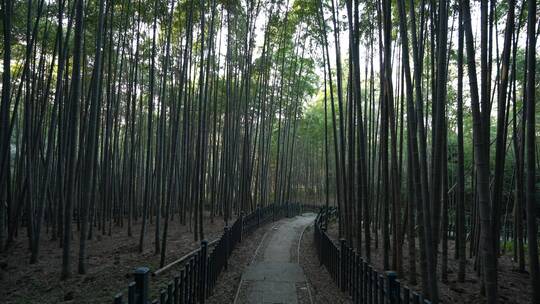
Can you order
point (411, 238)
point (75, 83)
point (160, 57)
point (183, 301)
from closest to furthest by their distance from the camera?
1. point (183, 301)
2. point (411, 238)
3. point (75, 83)
4. point (160, 57)

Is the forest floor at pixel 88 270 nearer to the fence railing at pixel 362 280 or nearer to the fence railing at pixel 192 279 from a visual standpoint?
the fence railing at pixel 192 279

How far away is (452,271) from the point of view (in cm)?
576

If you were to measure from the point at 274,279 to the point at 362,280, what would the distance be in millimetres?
1758

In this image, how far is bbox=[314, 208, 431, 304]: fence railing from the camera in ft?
8.52

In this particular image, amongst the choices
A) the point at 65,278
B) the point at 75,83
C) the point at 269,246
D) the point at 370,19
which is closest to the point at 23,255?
the point at 65,278

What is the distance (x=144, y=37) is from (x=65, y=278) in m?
6.04

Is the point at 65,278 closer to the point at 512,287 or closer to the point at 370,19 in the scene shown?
the point at 512,287

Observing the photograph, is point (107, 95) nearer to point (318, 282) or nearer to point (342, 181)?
point (342, 181)

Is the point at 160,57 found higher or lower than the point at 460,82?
higher

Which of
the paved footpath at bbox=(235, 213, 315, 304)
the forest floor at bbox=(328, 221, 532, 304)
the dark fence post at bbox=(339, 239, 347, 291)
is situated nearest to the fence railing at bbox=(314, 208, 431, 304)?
the dark fence post at bbox=(339, 239, 347, 291)

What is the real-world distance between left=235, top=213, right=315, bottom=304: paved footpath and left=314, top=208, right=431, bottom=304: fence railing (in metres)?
0.48

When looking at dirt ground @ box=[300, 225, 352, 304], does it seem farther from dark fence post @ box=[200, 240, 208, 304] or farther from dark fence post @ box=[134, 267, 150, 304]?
dark fence post @ box=[134, 267, 150, 304]

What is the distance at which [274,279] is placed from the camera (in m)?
5.09

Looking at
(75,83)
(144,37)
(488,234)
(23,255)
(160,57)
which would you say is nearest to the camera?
(488,234)
